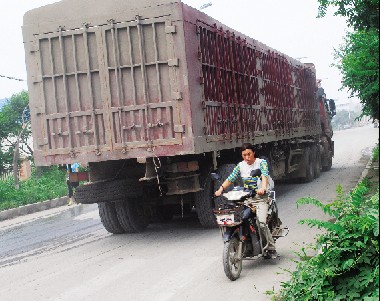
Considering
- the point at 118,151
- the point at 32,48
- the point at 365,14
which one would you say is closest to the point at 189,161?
the point at 118,151

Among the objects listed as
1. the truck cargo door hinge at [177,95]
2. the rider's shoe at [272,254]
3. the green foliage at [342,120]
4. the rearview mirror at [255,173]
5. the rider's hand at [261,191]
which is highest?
the green foliage at [342,120]

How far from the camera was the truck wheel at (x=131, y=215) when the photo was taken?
9.72 meters

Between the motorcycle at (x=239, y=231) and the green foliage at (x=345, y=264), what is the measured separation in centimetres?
123

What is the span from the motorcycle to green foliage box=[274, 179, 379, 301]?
1.23m

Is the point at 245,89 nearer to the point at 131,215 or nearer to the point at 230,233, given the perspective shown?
the point at 131,215

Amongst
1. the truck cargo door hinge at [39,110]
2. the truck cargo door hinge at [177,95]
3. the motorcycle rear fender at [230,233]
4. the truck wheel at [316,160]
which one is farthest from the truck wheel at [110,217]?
the truck wheel at [316,160]

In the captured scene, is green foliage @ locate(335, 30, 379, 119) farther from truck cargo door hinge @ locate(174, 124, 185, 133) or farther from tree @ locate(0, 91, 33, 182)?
tree @ locate(0, 91, 33, 182)

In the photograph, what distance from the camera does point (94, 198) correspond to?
8.68 meters

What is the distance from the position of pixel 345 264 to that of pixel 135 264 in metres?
3.75

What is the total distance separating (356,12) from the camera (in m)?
9.21

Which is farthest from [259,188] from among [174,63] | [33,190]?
[33,190]

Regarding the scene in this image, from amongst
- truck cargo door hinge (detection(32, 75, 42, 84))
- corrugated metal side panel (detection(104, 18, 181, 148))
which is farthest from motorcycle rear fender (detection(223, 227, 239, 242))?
truck cargo door hinge (detection(32, 75, 42, 84))

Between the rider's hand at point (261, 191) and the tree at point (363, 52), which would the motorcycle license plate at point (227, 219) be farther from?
the tree at point (363, 52)

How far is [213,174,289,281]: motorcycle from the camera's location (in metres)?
6.22
